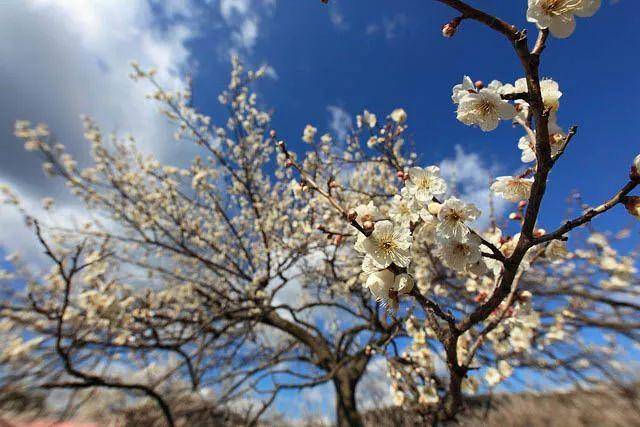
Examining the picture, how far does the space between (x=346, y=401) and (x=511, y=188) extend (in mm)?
4890

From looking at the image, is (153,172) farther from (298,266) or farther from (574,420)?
(574,420)

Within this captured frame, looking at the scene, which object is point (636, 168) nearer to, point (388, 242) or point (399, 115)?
point (388, 242)

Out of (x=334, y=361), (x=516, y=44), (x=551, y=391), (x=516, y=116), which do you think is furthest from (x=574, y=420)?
(x=334, y=361)

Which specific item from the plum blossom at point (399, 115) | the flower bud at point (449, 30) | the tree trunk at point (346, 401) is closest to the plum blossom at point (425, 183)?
the flower bud at point (449, 30)

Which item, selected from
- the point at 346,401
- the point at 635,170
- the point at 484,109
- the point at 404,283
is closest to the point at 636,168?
the point at 635,170

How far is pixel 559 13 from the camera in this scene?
89 cm

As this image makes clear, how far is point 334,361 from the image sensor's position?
4.92 m

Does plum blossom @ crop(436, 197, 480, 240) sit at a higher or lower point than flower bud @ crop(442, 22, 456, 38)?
lower

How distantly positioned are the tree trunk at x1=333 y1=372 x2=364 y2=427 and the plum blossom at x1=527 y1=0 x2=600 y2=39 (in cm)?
531

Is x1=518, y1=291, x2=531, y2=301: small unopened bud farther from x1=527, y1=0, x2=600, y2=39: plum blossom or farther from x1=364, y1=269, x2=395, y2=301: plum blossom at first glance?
x1=527, y1=0, x2=600, y2=39: plum blossom

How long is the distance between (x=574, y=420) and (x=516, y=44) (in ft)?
9.39

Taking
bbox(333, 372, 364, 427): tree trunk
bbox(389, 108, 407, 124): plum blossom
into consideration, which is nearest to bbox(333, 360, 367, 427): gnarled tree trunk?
bbox(333, 372, 364, 427): tree trunk

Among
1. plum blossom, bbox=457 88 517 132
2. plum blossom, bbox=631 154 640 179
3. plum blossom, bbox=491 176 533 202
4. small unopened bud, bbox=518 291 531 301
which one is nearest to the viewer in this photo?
plum blossom, bbox=631 154 640 179

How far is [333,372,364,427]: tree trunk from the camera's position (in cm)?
476
